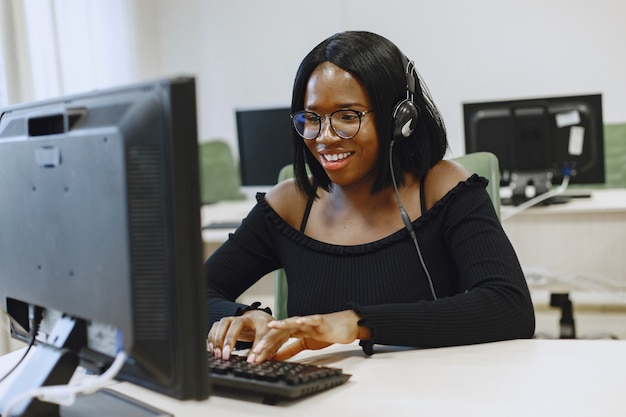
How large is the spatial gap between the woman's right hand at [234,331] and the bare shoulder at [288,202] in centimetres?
35

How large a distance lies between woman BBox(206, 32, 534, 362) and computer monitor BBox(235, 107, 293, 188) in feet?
5.31

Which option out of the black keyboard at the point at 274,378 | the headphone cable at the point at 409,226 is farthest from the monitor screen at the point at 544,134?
the black keyboard at the point at 274,378

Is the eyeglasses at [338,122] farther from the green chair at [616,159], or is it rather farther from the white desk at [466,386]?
the green chair at [616,159]

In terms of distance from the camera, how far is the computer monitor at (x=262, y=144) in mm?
3303

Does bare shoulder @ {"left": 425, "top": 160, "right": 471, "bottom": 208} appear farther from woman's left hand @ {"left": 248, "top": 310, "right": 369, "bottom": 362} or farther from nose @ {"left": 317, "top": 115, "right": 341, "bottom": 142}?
woman's left hand @ {"left": 248, "top": 310, "right": 369, "bottom": 362}

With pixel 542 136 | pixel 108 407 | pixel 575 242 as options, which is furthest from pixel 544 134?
pixel 108 407

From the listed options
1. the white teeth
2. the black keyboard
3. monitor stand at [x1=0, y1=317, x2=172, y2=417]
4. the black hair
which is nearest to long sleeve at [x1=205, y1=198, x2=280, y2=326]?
the black hair

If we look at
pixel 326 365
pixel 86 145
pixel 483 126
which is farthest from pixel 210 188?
pixel 86 145

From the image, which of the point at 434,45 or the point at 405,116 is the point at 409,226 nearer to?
the point at 405,116

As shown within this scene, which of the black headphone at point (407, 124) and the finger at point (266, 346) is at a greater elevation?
the black headphone at point (407, 124)

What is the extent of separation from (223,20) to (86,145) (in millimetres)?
4777

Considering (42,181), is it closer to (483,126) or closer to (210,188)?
(483,126)

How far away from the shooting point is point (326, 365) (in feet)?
4.05

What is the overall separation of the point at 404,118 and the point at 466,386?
606 mm
